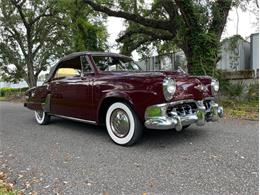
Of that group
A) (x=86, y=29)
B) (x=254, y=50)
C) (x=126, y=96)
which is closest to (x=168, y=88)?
(x=126, y=96)

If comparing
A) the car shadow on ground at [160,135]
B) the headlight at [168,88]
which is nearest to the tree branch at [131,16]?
the car shadow on ground at [160,135]

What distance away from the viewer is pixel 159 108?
12.7 feet

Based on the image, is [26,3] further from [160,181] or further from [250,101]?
[160,181]

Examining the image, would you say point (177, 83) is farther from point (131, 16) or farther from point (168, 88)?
point (131, 16)

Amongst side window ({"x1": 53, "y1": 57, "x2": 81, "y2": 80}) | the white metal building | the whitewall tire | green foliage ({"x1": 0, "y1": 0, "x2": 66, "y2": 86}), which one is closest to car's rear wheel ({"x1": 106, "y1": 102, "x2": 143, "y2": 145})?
side window ({"x1": 53, "y1": 57, "x2": 81, "y2": 80})

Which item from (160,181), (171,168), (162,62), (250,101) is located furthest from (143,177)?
(162,62)

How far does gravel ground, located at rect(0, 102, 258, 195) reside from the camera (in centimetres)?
287

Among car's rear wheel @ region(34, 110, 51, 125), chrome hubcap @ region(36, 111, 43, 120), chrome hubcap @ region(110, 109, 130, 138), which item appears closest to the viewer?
chrome hubcap @ region(110, 109, 130, 138)

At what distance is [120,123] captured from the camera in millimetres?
4465

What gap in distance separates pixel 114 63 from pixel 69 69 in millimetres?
1071

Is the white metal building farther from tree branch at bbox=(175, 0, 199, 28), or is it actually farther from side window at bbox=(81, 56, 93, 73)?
side window at bbox=(81, 56, 93, 73)

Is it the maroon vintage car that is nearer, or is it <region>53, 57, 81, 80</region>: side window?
the maroon vintage car

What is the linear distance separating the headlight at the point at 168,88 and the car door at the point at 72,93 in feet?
5.26

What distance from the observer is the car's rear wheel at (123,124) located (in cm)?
422
